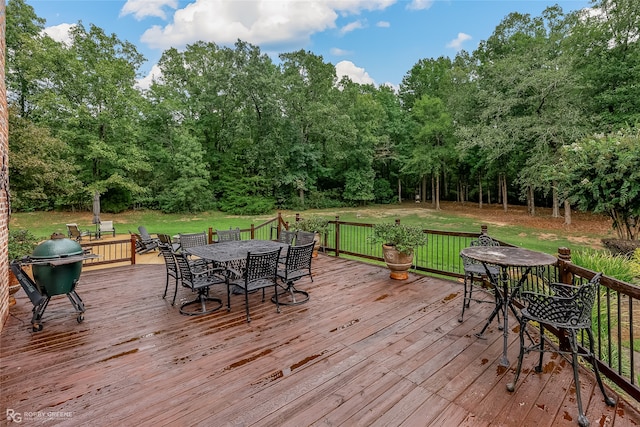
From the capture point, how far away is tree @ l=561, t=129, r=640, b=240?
619cm

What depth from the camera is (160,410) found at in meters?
2.20

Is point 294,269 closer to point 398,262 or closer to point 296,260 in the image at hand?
point 296,260

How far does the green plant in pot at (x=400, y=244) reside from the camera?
5.27 metres

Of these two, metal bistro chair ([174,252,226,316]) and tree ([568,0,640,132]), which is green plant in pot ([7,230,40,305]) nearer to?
metal bistro chair ([174,252,226,316])

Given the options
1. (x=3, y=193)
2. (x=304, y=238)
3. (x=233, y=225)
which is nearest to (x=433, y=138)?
(x=233, y=225)

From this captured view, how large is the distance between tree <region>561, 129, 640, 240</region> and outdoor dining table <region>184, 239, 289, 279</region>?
7192mm

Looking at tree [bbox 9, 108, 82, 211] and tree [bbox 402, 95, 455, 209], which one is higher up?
tree [bbox 402, 95, 455, 209]

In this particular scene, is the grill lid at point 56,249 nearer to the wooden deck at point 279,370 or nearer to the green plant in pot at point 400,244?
the wooden deck at point 279,370

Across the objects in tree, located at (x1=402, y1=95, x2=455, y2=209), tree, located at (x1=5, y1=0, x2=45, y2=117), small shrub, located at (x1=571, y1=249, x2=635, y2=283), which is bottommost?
small shrub, located at (x1=571, y1=249, x2=635, y2=283)

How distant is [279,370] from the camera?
2.70 m

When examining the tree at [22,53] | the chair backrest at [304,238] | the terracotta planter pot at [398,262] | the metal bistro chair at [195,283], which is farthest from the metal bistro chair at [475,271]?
the tree at [22,53]

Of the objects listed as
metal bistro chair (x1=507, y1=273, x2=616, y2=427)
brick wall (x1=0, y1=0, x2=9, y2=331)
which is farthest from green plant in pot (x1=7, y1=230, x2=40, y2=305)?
metal bistro chair (x1=507, y1=273, x2=616, y2=427)

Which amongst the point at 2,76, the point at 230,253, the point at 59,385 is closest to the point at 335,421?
the point at 59,385

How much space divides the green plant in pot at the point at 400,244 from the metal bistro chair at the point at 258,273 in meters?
2.23
